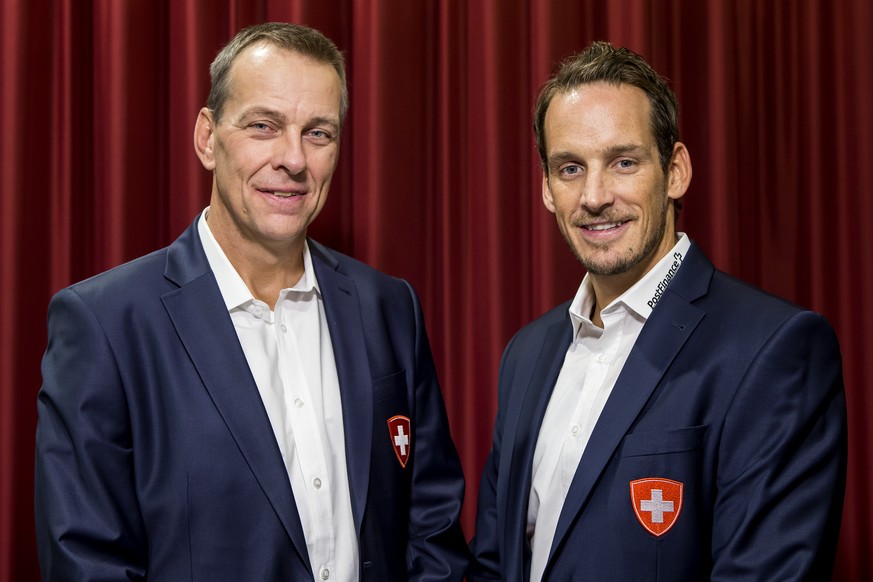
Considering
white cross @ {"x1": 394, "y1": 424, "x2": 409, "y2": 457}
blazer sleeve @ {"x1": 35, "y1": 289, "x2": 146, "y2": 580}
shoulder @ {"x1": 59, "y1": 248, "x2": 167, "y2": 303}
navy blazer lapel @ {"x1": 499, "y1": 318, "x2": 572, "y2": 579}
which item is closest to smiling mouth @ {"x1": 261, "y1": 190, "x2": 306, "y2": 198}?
shoulder @ {"x1": 59, "y1": 248, "x2": 167, "y2": 303}

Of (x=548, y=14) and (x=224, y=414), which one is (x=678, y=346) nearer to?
(x=224, y=414)

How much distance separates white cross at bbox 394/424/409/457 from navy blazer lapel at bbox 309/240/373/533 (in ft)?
0.31

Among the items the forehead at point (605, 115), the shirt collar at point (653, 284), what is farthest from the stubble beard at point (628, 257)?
the forehead at point (605, 115)

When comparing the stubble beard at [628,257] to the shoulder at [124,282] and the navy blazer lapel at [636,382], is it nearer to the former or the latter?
the navy blazer lapel at [636,382]

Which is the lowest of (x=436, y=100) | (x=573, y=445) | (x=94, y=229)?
(x=573, y=445)

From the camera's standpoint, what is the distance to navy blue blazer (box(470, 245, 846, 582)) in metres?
1.54

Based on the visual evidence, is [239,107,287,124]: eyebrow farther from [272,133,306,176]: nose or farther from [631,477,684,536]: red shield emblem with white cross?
[631,477,684,536]: red shield emblem with white cross

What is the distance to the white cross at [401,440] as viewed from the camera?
1919 mm

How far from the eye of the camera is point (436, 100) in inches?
99.0

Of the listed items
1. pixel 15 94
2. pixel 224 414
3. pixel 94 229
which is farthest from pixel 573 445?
pixel 15 94

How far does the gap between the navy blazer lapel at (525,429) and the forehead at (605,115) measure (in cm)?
45

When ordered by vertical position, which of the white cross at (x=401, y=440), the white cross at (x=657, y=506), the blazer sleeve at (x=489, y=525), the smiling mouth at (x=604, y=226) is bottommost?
the blazer sleeve at (x=489, y=525)

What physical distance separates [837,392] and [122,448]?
1.32 metres

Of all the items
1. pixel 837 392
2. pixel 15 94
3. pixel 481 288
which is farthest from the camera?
pixel 481 288
